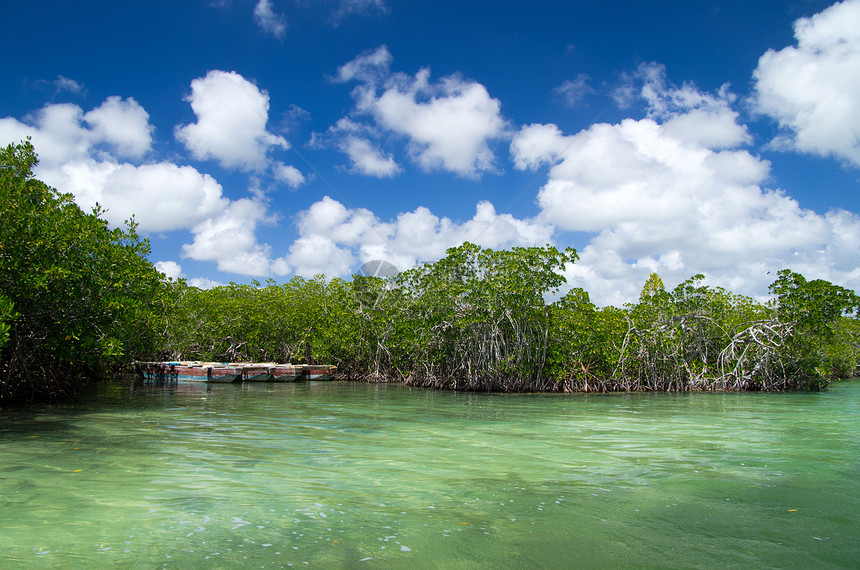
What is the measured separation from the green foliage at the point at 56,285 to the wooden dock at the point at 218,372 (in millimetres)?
9016

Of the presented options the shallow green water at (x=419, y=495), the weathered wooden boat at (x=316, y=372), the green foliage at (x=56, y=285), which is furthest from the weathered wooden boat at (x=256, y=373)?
the shallow green water at (x=419, y=495)

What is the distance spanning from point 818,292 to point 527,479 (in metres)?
18.2

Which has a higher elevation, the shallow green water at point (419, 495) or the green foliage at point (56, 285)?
the green foliage at point (56, 285)

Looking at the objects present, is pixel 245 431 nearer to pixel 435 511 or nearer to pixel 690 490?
pixel 435 511

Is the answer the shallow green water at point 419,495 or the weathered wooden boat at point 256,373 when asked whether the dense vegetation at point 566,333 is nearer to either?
the weathered wooden boat at point 256,373

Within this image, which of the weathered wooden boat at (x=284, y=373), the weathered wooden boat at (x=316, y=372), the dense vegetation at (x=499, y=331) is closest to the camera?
the dense vegetation at (x=499, y=331)

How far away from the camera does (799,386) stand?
20.4 m

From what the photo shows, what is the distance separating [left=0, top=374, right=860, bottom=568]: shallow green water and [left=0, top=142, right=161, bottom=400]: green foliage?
4.67ft

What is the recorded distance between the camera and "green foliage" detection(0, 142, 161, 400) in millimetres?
8102

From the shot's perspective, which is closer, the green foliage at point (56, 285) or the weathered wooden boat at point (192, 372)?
the green foliage at point (56, 285)

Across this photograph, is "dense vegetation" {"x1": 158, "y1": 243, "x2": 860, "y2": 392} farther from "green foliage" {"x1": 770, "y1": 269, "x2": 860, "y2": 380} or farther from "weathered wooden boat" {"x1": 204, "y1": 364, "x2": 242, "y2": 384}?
"weathered wooden boat" {"x1": 204, "y1": 364, "x2": 242, "y2": 384}

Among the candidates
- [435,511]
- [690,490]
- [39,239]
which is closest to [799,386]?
A: [690,490]

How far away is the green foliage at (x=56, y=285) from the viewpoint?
319 inches

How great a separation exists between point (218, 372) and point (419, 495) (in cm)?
1698
